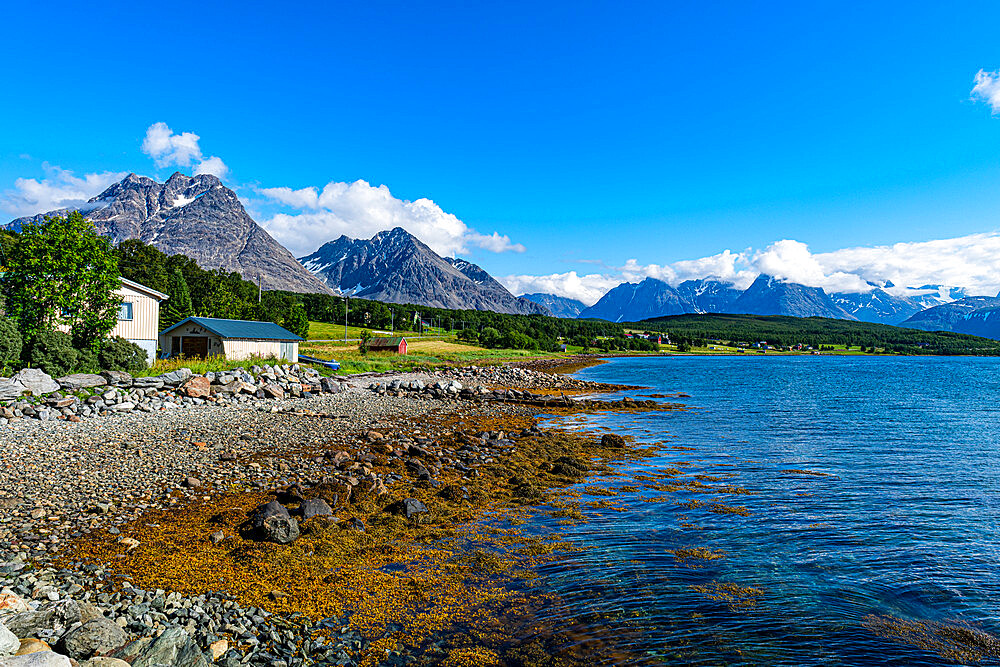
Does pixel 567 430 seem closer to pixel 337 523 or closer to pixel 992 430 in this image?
pixel 337 523

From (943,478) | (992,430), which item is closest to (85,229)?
(943,478)

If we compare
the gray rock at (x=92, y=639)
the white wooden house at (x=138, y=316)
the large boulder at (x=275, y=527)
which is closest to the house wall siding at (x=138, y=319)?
the white wooden house at (x=138, y=316)

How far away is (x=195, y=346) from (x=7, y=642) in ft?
162

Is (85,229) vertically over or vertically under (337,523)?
over

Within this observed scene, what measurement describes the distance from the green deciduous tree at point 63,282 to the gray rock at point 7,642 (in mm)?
31278

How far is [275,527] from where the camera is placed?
1134cm

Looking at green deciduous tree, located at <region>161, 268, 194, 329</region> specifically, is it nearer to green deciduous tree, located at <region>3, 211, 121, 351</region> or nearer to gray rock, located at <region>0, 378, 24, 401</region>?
green deciduous tree, located at <region>3, 211, 121, 351</region>

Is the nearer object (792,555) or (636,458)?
(792,555)

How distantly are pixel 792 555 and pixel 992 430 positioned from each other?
1335 inches

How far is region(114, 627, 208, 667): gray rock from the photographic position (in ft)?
21.5

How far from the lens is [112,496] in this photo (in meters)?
13.0

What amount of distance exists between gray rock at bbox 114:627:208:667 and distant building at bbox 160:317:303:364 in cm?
4597

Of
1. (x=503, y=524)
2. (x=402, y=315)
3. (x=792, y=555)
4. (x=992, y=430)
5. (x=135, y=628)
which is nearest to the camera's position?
(x=135, y=628)

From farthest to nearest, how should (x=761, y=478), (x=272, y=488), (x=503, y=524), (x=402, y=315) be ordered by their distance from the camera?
(x=402, y=315) < (x=761, y=478) < (x=272, y=488) < (x=503, y=524)
